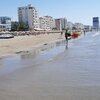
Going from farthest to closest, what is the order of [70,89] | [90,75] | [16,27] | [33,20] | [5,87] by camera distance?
[33,20]
[16,27]
[90,75]
[5,87]
[70,89]

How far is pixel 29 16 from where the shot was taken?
591ft

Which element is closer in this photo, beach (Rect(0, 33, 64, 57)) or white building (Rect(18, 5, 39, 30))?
beach (Rect(0, 33, 64, 57))

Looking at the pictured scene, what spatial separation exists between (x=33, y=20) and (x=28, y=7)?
49.5ft

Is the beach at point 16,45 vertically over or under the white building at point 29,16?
under

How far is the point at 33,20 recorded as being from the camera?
176000mm

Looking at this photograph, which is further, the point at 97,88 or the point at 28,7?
the point at 28,7

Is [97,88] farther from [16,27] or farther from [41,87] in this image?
[16,27]

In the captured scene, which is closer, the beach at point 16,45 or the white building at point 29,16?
the beach at point 16,45

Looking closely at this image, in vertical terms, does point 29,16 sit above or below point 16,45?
above

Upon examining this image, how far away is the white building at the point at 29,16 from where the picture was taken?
577 ft

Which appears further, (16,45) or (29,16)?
(29,16)

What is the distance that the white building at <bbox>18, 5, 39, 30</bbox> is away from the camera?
176 metres

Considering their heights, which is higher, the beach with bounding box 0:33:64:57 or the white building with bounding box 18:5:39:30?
the white building with bounding box 18:5:39:30

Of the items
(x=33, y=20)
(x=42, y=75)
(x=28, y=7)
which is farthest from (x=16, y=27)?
(x=42, y=75)
